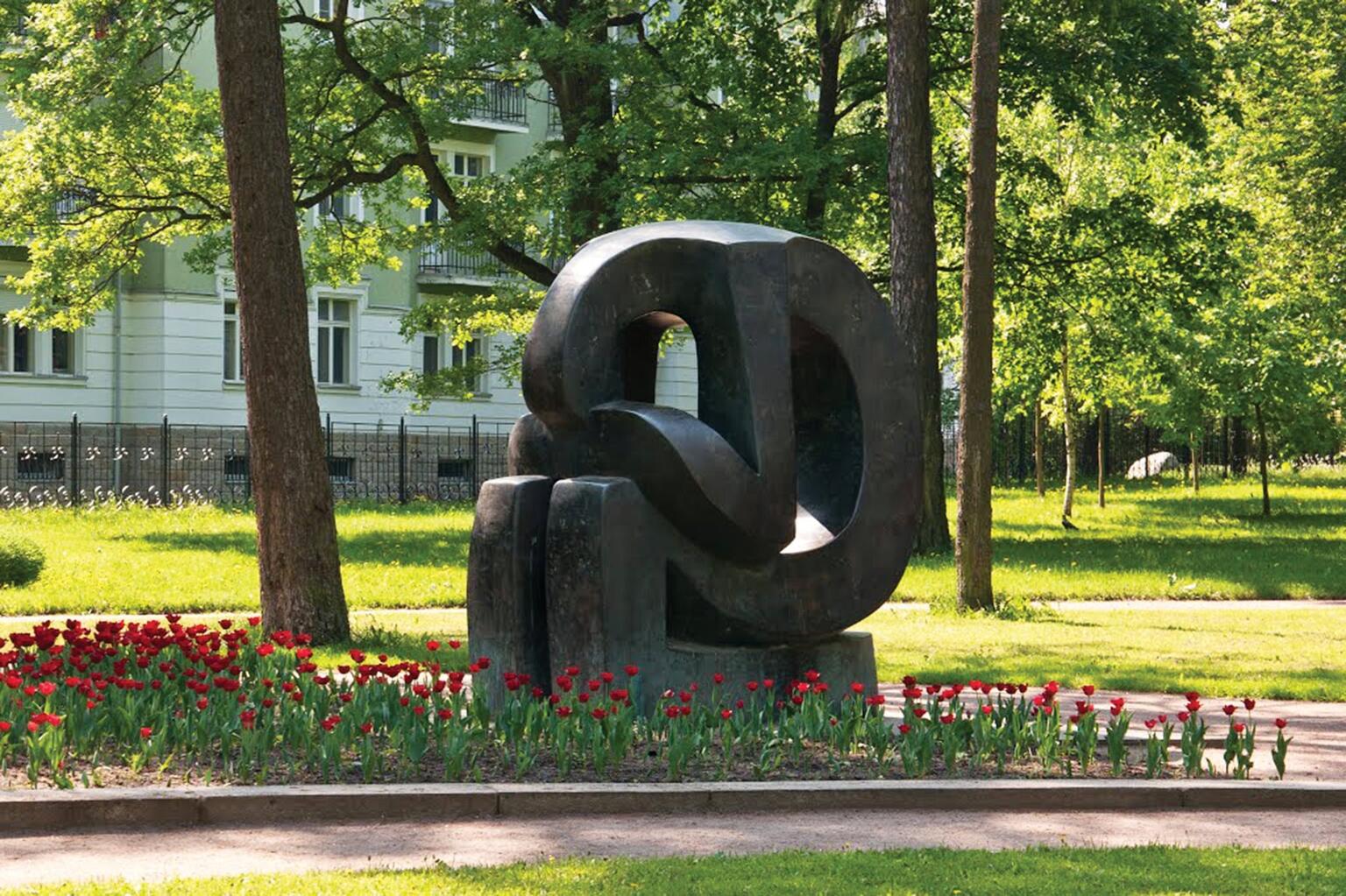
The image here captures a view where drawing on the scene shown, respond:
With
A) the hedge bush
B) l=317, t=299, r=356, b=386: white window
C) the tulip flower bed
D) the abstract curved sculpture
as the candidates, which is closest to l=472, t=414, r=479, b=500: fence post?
l=317, t=299, r=356, b=386: white window

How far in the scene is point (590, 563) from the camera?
31.4 ft

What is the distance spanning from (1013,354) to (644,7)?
9249mm

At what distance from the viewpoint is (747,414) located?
1014 centimetres

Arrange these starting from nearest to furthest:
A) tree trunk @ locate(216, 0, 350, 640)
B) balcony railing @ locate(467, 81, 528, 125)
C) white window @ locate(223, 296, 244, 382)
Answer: tree trunk @ locate(216, 0, 350, 640) → white window @ locate(223, 296, 244, 382) → balcony railing @ locate(467, 81, 528, 125)

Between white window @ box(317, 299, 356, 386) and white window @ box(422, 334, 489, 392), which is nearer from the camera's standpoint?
white window @ box(317, 299, 356, 386)

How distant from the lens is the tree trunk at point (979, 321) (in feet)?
57.5

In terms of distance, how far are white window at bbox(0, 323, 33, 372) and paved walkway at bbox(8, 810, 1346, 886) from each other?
32513mm

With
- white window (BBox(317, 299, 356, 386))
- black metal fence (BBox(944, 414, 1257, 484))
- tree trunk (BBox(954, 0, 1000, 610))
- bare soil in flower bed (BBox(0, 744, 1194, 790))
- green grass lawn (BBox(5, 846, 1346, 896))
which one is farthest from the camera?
black metal fence (BBox(944, 414, 1257, 484))

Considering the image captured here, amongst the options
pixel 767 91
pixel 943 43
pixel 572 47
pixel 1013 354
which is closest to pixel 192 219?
pixel 572 47

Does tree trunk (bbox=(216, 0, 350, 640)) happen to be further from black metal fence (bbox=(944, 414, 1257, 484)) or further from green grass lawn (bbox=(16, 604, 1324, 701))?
black metal fence (bbox=(944, 414, 1257, 484))

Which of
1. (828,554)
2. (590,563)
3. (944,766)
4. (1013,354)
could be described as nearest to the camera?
(944,766)

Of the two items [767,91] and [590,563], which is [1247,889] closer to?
[590,563]

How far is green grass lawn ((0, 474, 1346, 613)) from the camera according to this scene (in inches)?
760

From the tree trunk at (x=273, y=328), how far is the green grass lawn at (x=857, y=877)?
25.4ft
